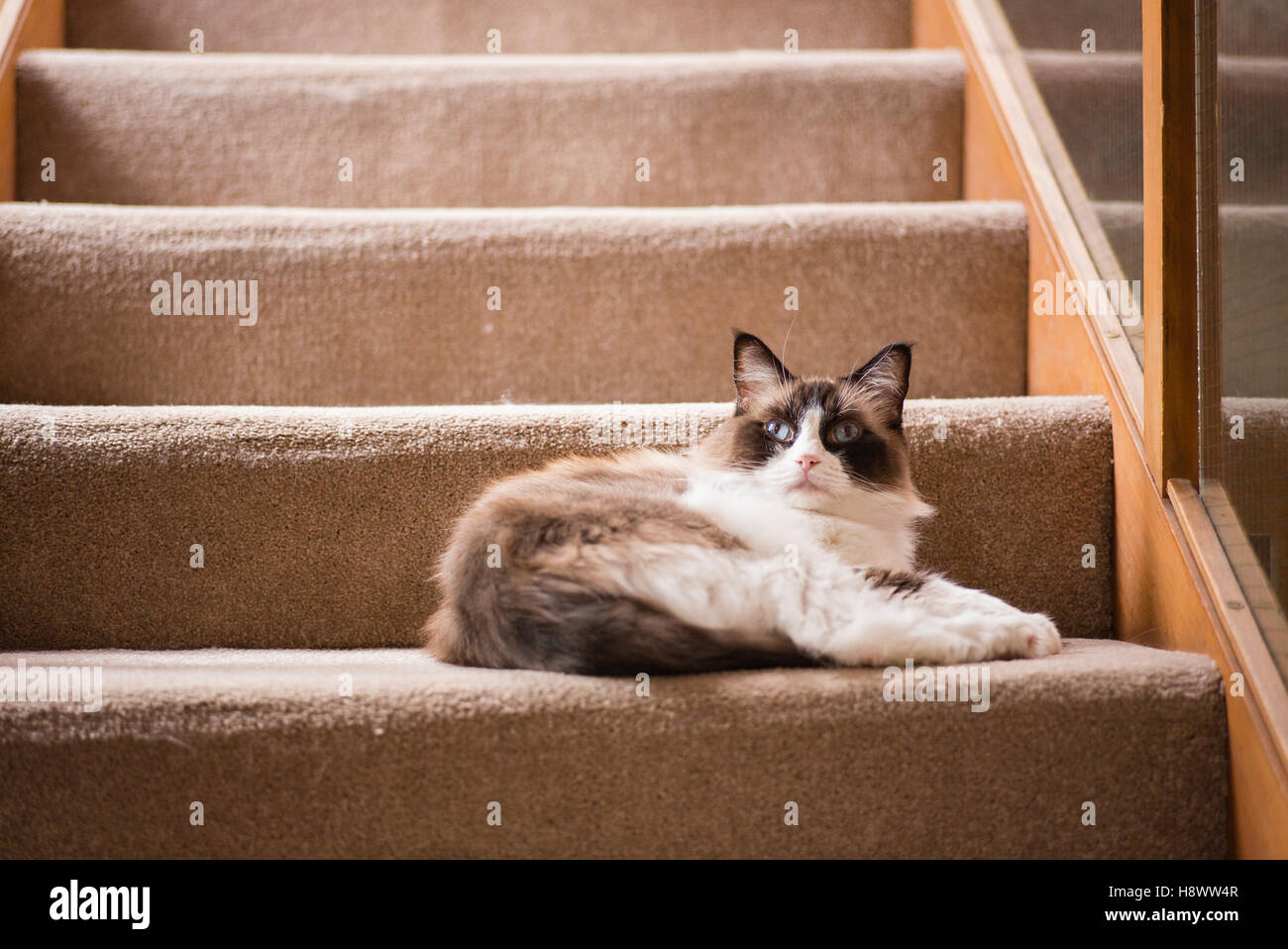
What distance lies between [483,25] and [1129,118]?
146 cm

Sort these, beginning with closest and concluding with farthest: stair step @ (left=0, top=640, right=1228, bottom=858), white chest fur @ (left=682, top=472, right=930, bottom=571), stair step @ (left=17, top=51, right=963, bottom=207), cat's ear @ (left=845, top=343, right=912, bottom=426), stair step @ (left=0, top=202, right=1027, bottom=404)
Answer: stair step @ (left=0, top=640, right=1228, bottom=858)
white chest fur @ (left=682, top=472, right=930, bottom=571)
cat's ear @ (left=845, top=343, right=912, bottom=426)
stair step @ (left=0, top=202, right=1027, bottom=404)
stair step @ (left=17, top=51, right=963, bottom=207)

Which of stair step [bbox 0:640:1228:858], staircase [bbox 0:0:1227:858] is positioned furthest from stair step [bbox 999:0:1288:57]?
stair step [bbox 0:640:1228:858]

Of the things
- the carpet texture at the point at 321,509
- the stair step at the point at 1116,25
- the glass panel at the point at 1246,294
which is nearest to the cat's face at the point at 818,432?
the carpet texture at the point at 321,509

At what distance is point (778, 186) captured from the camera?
73.9 inches

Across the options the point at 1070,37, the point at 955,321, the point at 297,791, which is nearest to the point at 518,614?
the point at 297,791

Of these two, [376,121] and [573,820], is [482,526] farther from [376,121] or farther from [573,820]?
[376,121]

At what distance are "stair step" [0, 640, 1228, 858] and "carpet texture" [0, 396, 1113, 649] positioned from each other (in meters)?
0.33

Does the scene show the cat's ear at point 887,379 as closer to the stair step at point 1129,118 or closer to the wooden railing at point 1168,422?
the wooden railing at point 1168,422

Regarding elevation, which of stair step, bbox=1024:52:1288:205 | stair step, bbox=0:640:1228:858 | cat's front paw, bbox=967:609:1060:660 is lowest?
stair step, bbox=0:640:1228:858

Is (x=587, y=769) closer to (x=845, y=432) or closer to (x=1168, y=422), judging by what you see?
(x=845, y=432)

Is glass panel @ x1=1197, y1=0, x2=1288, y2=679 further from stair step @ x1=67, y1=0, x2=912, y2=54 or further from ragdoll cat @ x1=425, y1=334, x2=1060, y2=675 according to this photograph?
stair step @ x1=67, y1=0, x2=912, y2=54

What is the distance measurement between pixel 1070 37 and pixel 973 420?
80 centimetres

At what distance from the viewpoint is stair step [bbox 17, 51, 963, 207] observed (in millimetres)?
1788

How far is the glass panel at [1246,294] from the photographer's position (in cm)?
102
